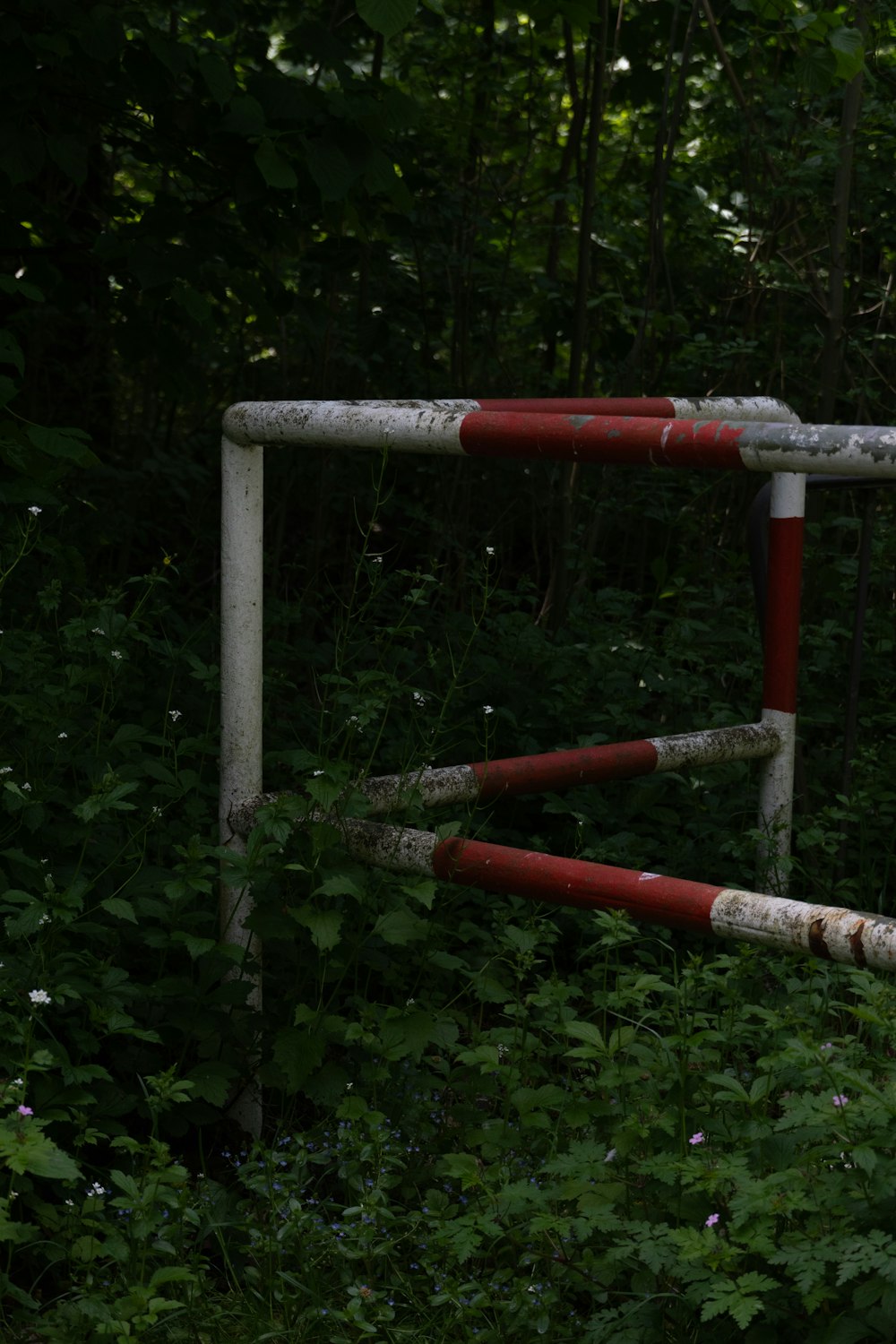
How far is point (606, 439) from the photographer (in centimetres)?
179

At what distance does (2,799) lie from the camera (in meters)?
2.35

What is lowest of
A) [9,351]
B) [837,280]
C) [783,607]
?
[783,607]

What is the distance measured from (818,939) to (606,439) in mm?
663

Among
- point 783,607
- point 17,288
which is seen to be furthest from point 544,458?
point 17,288

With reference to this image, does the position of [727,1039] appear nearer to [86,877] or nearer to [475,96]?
[86,877]

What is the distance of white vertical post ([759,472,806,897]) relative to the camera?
2.52 metres

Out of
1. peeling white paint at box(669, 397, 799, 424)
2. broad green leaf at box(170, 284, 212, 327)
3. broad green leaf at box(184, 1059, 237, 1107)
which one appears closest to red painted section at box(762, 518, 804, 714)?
peeling white paint at box(669, 397, 799, 424)

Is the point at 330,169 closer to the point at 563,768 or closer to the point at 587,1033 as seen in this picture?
the point at 563,768

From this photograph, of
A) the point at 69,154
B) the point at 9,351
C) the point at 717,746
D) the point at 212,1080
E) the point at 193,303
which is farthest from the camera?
the point at 193,303

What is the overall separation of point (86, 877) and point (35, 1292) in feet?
2.17

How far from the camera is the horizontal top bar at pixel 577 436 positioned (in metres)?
1.55

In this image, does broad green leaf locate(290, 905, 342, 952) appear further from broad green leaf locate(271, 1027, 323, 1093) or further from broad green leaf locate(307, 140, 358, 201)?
broad green leaf locate(307, 140, 358, 201)

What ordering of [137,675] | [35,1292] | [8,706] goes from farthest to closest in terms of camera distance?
[137,675] → [8,706] → [35,1292]

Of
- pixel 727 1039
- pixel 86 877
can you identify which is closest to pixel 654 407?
pixel 727 1039
